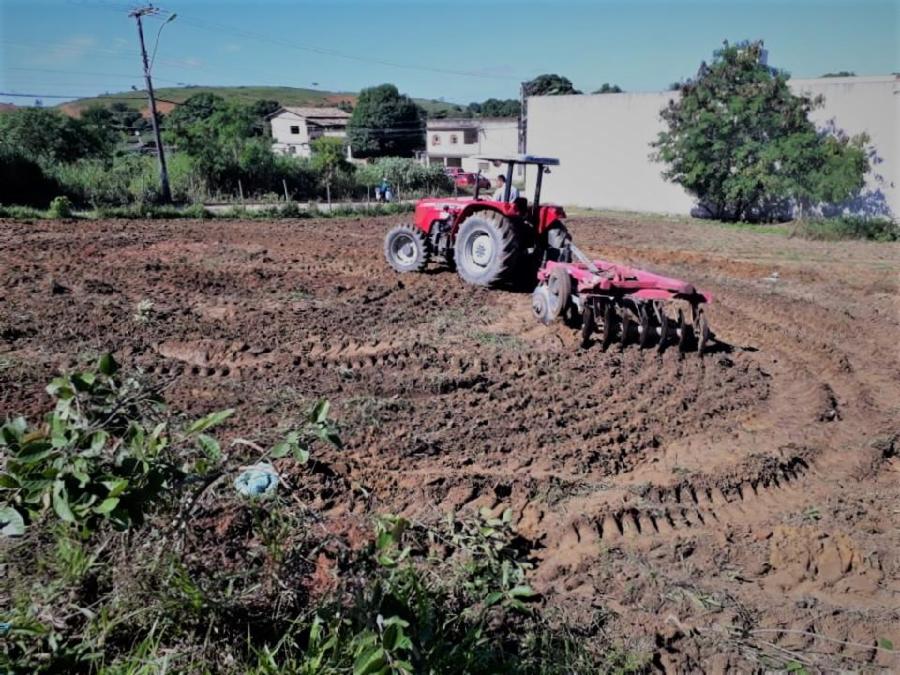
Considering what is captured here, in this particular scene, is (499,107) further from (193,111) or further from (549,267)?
(549,267)

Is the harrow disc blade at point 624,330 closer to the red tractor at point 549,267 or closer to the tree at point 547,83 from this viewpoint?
the red tractor at point 549,267

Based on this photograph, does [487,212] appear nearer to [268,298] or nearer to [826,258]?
[268,298]

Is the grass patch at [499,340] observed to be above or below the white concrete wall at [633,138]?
below

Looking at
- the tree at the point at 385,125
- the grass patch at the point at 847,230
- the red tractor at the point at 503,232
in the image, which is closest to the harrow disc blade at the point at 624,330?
the red tractor at the point at 503,232

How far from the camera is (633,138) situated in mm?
25266

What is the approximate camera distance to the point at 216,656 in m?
2.43

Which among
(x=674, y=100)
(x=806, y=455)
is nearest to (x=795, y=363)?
(x=806, y=455)

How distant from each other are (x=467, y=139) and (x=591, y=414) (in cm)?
4868

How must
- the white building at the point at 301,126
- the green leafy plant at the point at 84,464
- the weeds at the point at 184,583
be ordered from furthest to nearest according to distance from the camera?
the white building at the point at 301,126 < the weeds at the point at 184,583 < the green leafy plant at the point at 84,464

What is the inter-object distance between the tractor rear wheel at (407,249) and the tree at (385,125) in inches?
2014

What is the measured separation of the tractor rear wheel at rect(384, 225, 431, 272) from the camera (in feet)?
34.3

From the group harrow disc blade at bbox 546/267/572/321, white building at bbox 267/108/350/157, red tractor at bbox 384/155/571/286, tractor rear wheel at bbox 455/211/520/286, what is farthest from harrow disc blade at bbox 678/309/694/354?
white building at bbox 267/108/350/157

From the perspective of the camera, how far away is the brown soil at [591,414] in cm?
362

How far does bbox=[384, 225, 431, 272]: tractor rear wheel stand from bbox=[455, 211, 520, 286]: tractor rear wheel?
103cm
